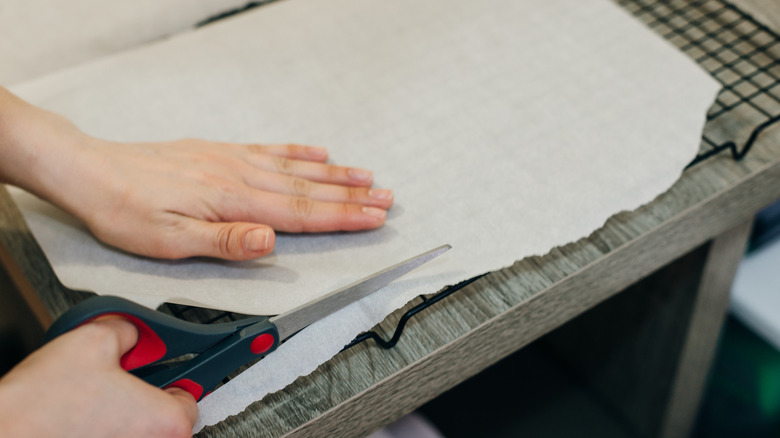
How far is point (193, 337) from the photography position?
0.43 metres

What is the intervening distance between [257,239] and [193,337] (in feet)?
0.29

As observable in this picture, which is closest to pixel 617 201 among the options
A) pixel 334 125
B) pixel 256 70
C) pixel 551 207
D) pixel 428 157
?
pixel 551 207

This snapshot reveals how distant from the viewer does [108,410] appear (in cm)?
38

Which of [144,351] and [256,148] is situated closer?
[144,351]

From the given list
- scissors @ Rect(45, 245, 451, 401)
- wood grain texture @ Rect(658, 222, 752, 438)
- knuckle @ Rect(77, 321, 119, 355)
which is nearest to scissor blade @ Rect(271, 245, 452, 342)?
scissors @ Rect(45, 245, 451, 401)

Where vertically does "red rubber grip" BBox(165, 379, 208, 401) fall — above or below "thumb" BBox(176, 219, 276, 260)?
below

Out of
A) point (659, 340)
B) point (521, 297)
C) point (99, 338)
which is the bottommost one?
point (659, 340)

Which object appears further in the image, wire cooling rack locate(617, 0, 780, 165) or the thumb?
wire cooling rack locate(617, 0, 780, 165)

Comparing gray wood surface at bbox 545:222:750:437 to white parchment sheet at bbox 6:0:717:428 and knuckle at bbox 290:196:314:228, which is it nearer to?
white parchment sheet at bbox 6:0:717:428

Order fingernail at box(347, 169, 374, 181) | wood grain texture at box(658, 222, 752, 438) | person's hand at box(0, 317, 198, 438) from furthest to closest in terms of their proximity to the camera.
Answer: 1. wood grain texture at box(658, 222, 752, 438)
2. fingernail at box(347, 169, 374, 181)
3. person's hand at box(0, 317, 198, 438)

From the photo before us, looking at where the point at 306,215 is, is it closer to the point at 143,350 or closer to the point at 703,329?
the point at 143,350

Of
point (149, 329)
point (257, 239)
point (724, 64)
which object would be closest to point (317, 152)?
point (257, 239)

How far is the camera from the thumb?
49cm

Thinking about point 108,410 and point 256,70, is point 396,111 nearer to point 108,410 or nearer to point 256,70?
point 256,70
